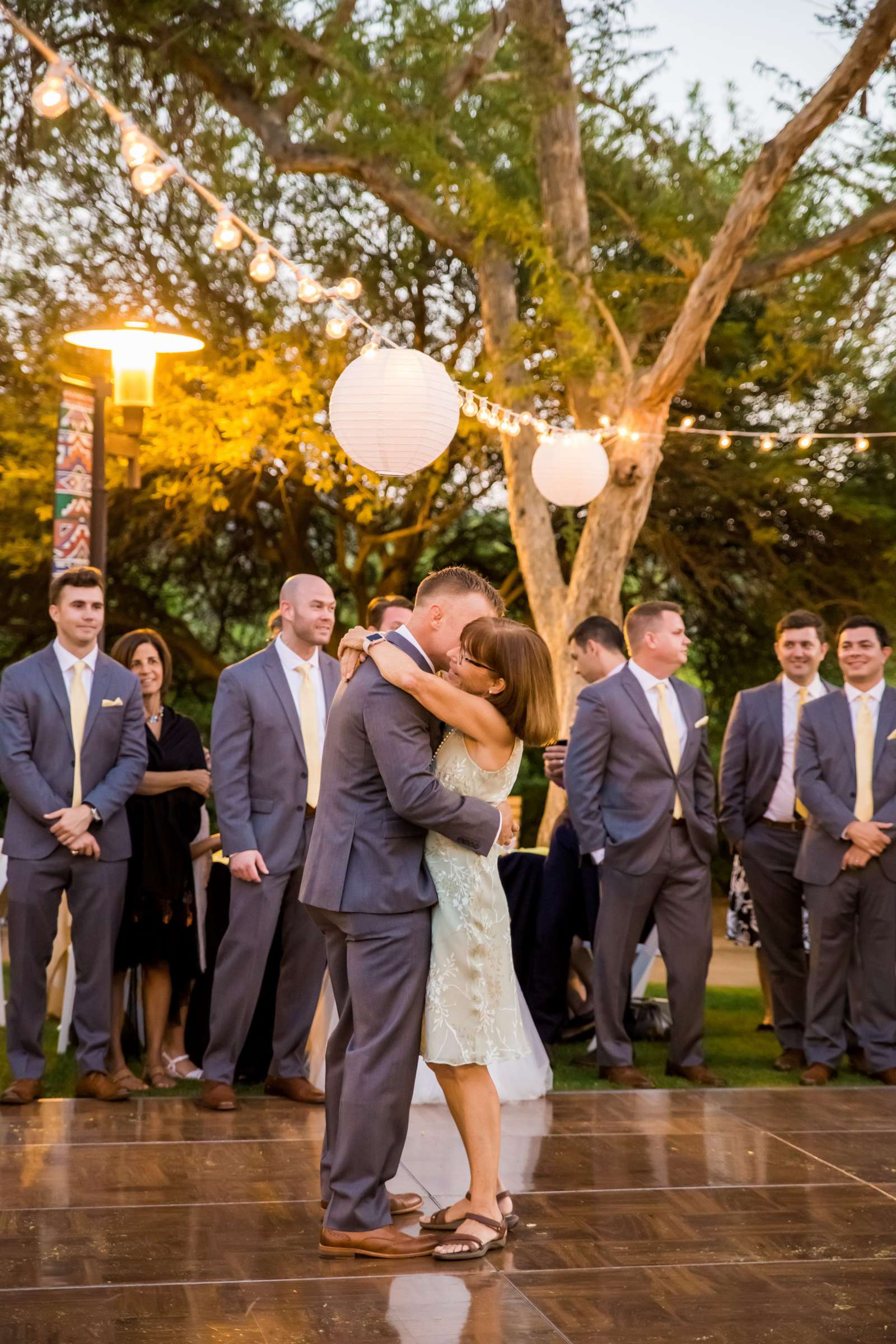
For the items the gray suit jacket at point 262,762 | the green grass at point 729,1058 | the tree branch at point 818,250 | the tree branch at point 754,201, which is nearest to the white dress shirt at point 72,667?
the gray suit jacket at point 262,762

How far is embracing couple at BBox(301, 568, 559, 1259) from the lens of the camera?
12.1ft

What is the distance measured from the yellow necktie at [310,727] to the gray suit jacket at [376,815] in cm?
176

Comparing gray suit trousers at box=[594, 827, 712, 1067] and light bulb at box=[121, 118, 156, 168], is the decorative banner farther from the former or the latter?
light bulb at box=[121, 118, 156, 168]

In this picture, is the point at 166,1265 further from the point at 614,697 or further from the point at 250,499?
the point at 250,499

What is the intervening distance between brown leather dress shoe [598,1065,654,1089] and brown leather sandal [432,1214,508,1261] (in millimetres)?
2120

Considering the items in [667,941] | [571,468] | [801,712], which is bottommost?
[667,941]

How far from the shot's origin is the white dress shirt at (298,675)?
5.59 metres

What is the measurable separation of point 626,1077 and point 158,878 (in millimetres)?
1978

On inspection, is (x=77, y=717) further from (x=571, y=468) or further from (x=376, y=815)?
(x=571, y=468)

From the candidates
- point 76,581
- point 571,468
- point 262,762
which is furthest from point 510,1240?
point 571,468

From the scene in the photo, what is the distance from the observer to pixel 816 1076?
5.98 m

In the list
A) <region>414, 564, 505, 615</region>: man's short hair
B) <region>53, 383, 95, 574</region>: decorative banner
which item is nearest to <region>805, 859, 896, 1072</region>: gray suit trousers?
<region>414, 564, 505, 615</region>: man's short hair

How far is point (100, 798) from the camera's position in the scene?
17.8 feet

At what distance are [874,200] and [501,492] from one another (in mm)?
3912
